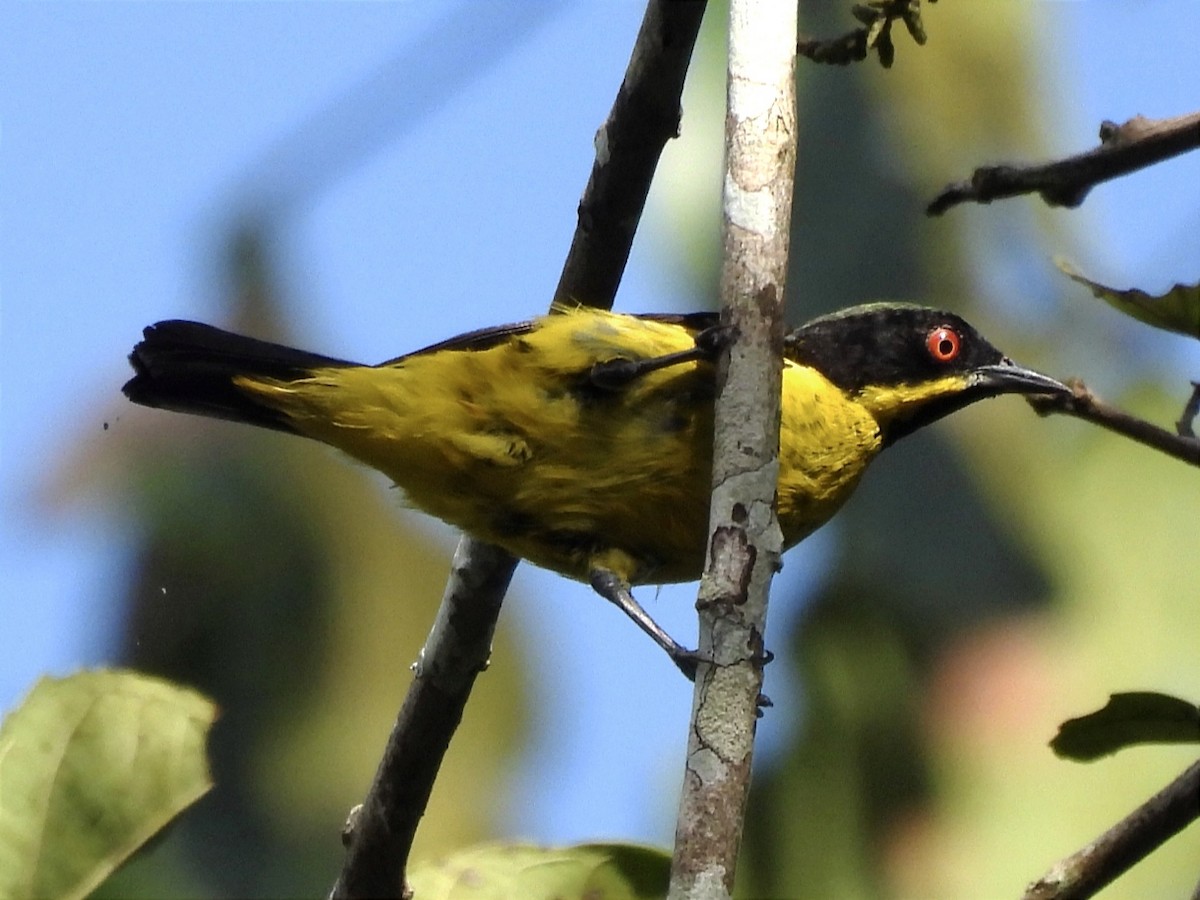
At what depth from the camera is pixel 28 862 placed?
2342 millimetres

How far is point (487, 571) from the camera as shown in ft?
12.4

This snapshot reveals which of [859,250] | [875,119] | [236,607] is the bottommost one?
[236,607]

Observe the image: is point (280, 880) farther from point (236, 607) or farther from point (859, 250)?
point (859, 250)

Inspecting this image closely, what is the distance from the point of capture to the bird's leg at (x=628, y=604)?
10.2 feet

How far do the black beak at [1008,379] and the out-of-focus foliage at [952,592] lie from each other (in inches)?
13.5

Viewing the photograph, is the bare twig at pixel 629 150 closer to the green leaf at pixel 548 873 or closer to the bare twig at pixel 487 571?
the bare twig at pixel 487 571

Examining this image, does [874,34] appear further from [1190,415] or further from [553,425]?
[553,425]

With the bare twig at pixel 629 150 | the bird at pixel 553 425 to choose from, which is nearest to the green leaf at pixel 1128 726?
the bird at pixel 553 425

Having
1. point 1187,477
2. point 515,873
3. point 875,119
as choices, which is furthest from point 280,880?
point 875,119

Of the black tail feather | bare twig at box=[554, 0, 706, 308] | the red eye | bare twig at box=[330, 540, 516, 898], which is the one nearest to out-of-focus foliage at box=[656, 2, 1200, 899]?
the red eye

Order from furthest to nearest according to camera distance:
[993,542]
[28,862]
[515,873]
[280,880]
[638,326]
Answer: [993,542] → [280,880] → [638,326] → [515,873] → [28,862]

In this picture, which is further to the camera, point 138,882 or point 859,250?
point 859,250

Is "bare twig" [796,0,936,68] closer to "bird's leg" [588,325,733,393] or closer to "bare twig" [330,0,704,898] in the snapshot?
"bare twig" [330,0,704,898]

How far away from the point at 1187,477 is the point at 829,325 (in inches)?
59.6
